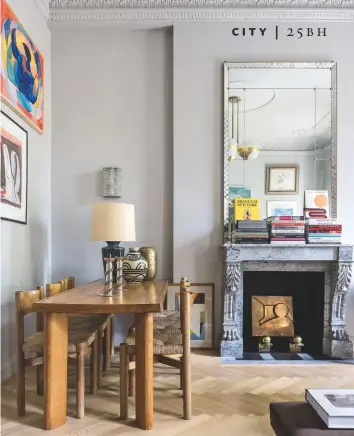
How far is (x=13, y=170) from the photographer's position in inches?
118

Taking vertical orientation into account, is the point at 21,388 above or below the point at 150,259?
below

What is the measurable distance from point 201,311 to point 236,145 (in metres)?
1.53

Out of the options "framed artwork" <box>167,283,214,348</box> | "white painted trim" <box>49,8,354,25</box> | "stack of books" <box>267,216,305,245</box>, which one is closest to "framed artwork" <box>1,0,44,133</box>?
"white painted trim" <box>49,8,354,25</box>

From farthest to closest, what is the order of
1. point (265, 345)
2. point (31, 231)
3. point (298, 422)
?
1. point (265, 345)
2. point (31, 231)
3. point (298, 422)

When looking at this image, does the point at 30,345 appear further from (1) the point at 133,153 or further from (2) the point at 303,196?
(2) the point at 303,196

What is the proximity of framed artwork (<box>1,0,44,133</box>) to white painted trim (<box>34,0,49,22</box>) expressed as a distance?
0.42 meters

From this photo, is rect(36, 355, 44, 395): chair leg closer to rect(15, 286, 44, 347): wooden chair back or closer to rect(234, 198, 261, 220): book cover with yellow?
rect(15, 286, 44, 347): wooden chair back

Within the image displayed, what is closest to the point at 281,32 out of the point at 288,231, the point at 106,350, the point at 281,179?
the point at 281,179

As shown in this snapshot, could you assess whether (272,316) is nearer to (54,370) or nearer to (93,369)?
(93,369)

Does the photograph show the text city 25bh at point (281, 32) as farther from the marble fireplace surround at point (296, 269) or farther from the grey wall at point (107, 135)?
the marble fireplace surround at point (296, 269)

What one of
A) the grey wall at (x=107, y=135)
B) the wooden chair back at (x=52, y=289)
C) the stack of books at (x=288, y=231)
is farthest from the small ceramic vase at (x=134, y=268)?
the stack of books at (x=288, y=231)

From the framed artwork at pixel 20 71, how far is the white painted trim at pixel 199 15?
0.61 m

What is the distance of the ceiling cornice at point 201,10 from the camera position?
3.83 metres

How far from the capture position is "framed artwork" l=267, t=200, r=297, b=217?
12.4 ft
